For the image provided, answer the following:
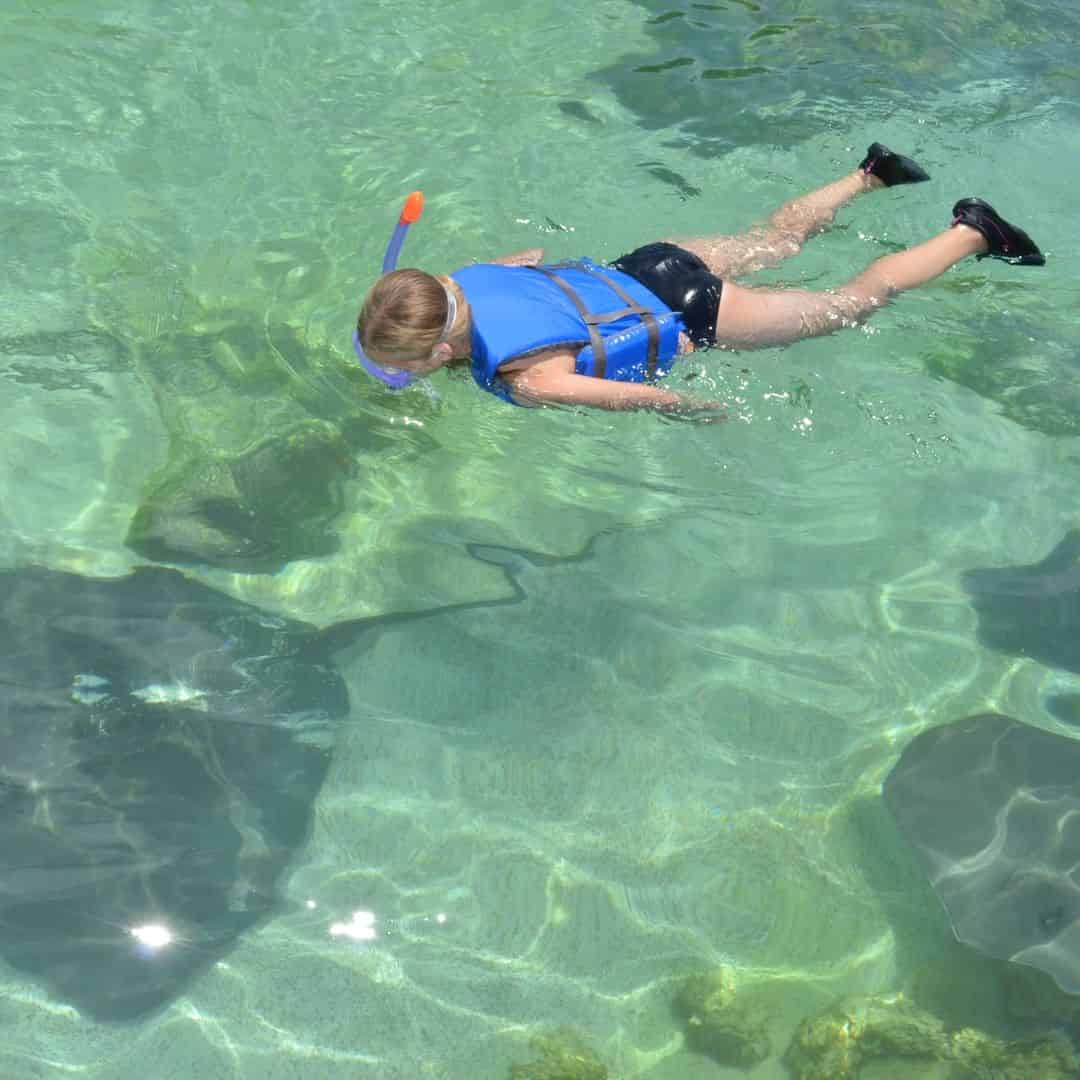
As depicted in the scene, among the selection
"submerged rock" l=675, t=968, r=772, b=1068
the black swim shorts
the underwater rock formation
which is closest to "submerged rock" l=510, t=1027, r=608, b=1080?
"submerged rock" l=675, t=968, r=772, b=1068

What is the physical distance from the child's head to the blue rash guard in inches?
9.1

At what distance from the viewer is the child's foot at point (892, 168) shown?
6.04 m

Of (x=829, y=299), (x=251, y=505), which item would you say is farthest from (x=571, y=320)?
(x=251, y=505)

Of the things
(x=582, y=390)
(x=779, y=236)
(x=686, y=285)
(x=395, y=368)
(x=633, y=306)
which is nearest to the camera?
(x=395, y=368)

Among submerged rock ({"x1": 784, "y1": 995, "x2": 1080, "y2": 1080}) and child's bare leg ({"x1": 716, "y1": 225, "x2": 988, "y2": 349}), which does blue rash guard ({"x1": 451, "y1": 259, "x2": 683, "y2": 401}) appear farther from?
submerged rock ({"x1": 784, "y1": 995, "x2": 1080, "y2": 1080})

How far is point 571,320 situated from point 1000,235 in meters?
2.30

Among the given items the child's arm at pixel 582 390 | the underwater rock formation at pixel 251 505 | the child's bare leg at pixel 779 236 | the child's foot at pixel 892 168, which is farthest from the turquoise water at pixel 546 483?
the child's arm at pixel 582 390

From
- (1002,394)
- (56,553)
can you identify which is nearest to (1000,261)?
(1002,394)

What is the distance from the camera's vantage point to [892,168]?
606 centimetres

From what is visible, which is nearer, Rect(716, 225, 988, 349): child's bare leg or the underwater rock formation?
the underwater rock formation

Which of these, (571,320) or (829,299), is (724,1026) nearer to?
(571,320)

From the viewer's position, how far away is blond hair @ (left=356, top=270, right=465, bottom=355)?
4.48m

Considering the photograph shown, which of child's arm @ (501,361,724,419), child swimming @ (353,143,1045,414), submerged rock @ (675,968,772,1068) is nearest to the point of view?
submerged rock @ (675,968,772,1068)

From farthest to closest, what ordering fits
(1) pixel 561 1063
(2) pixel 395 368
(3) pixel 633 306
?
(3) pixel 633 306 → (2) pixel 395 368 → (1) pixel 561 1063
